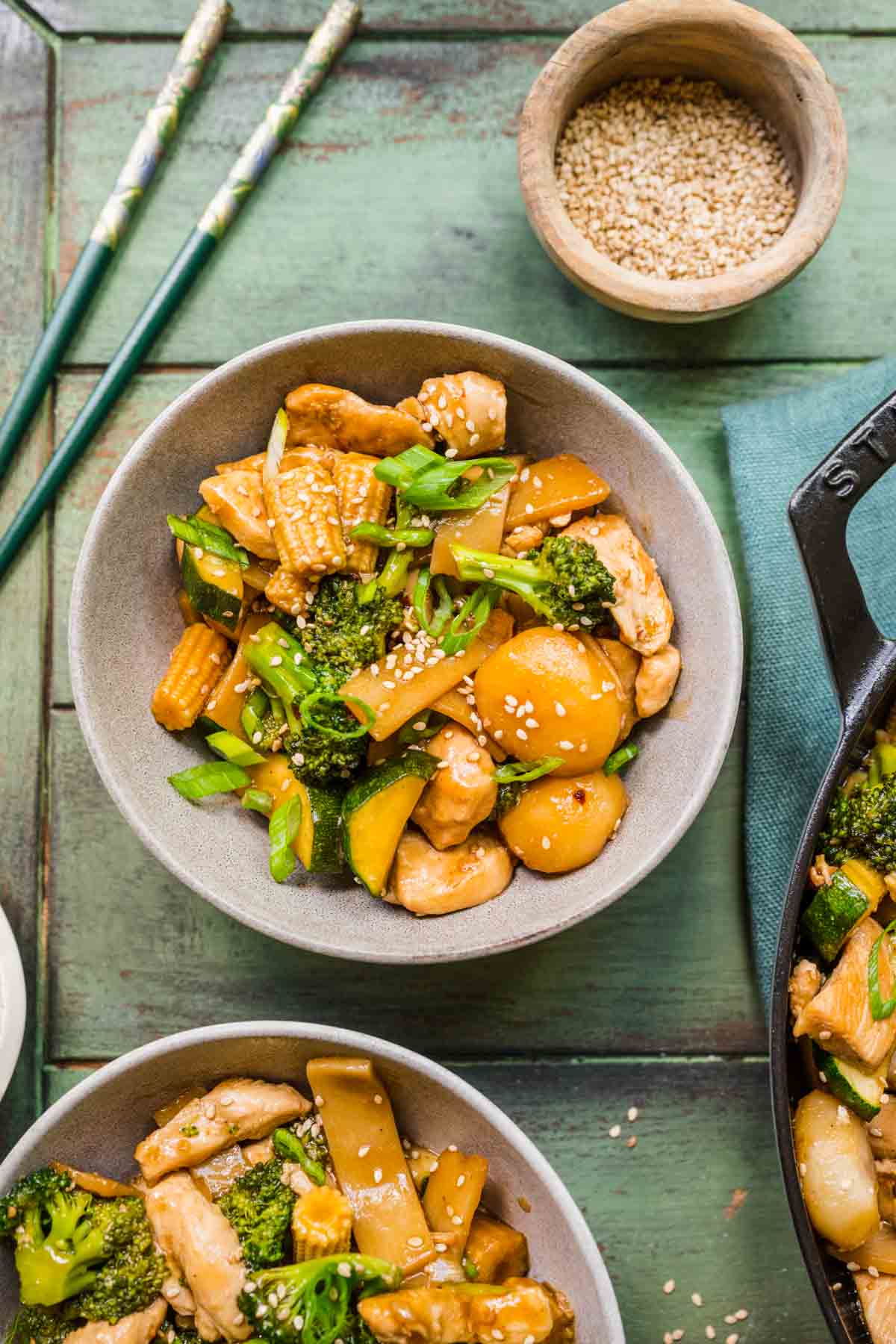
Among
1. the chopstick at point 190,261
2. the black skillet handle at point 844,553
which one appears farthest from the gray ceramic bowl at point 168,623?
the chopstick at point 190,261

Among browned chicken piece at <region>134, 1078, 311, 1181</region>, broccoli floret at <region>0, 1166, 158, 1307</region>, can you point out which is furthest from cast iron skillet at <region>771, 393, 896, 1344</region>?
broccoli floret at <region>0, 1166, 158, 1307</region>

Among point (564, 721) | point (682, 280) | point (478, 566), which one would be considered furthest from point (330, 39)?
point (564, 721)

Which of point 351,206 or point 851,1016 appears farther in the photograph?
point 351,206

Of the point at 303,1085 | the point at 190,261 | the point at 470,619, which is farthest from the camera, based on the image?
the point at 190,261

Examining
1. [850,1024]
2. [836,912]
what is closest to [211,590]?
[836,912]

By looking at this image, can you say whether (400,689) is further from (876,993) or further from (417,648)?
(876,993)

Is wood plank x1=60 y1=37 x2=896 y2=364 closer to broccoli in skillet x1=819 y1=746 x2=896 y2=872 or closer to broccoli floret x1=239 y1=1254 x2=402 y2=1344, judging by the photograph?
broccoli in skillet x1=819 y1=746 x2=896 y2=872
